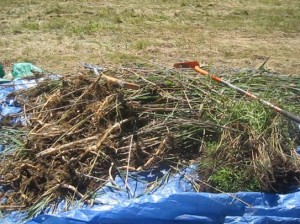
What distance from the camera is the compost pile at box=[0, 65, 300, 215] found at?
3.31 metres

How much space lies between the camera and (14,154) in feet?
11.8

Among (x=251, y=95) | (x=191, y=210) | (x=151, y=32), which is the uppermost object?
(x=251, y=95)

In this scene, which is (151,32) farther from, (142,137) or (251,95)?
(142,137)

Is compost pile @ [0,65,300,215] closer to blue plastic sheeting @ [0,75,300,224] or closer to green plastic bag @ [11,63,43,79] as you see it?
blue plastic sheeting @ [0,75,300,224]

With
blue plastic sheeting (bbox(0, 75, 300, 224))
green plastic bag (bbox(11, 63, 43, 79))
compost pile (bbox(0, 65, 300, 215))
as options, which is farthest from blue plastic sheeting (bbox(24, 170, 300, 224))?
green plastic bag (bbox(11, 63, 43, 79))

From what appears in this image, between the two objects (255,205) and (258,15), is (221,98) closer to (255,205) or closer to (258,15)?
(255,205)

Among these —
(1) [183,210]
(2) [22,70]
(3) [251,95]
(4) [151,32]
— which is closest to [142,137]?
(1) [183,210]

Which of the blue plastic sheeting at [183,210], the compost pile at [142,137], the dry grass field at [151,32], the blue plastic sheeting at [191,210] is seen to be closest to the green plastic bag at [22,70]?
the dry grass field at [151,32]

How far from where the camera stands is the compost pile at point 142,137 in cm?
331

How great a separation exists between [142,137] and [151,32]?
4.09 metres

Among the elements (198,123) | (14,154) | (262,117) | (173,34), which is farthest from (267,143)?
(173,34)

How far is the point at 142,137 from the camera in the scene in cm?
364

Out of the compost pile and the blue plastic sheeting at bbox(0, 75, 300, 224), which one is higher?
the compost pile

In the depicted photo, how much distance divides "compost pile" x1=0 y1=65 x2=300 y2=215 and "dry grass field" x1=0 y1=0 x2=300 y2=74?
1525mm
